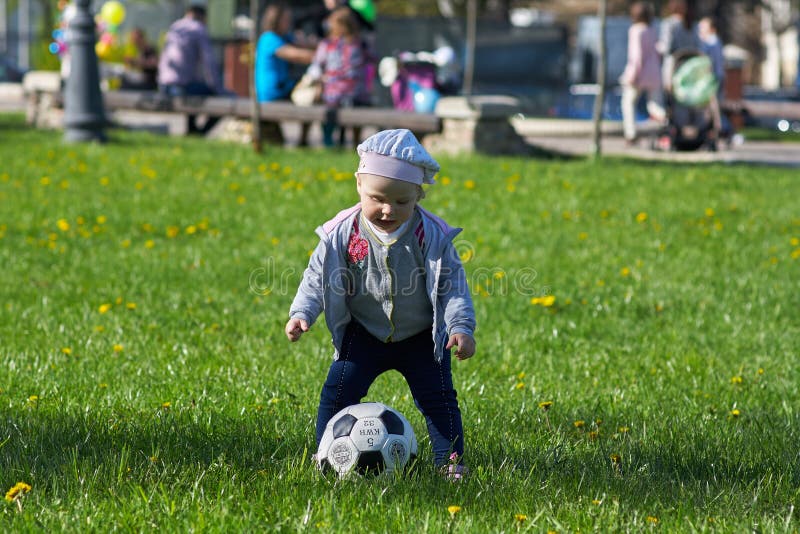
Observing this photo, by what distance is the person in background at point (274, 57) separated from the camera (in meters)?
15.0

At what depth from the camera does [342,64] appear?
14.2 meters

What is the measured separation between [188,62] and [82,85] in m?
2.80

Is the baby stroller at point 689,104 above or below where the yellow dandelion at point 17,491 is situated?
above

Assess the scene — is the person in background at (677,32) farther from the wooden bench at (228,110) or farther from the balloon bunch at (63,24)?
the balloon bunch at (63,24)

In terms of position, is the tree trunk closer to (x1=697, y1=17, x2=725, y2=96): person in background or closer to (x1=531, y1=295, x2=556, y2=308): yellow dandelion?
(x1=697, y1=17, x2=725, y2=96): person in background

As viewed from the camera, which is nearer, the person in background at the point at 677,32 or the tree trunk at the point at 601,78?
the tree trunk at the point at 601,78

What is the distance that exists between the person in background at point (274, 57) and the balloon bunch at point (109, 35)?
13.4 meters

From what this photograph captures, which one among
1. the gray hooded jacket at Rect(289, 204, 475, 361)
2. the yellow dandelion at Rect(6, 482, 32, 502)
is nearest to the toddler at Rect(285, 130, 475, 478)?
the gray hooded jacket at Rect(289, 204, 475, 361)

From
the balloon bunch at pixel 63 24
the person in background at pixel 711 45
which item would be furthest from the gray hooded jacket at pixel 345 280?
the balloon bunch at pixel 63 24

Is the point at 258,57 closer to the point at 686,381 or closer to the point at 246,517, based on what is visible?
the point at 686,381

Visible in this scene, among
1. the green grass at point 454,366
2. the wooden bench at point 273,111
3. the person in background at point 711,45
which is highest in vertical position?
the person in background at point 711,45

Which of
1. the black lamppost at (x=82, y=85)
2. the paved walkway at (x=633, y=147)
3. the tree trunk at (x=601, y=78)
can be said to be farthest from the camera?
the paved walkway at (x=633, y=147)

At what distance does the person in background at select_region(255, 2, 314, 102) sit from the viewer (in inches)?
591

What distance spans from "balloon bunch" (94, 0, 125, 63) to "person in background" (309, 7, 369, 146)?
48.7 feet
